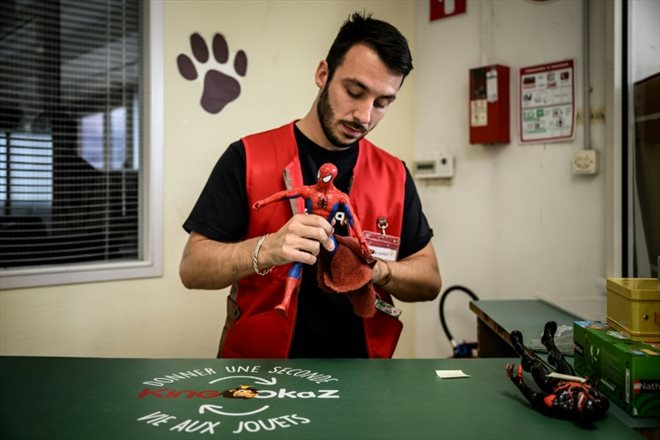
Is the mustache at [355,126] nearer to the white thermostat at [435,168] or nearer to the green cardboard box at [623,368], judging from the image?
the green cardboard box at [623,368]

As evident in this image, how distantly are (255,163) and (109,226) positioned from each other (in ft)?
3.05

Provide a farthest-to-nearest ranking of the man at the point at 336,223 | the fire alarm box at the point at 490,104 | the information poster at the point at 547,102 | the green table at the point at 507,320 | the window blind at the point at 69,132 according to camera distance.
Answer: the fire alarm box at the point at 490,104 < the information poster at the point at 547,102 < the window blind at the point at 69,132 < the green table at the point at 507,320 < the man at the point at 336,223

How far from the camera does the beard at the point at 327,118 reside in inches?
63.7

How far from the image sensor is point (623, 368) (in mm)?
998

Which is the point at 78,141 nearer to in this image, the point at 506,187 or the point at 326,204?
the point at 326,204

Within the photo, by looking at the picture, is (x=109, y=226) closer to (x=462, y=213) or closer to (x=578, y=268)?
(x=462, y=213)

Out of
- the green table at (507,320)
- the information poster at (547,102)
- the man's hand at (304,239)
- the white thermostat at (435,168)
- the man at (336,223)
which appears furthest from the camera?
the white thermostat at (435,168)

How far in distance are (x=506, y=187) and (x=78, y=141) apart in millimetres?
1899

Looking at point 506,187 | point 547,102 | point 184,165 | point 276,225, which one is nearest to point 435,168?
point 506,187

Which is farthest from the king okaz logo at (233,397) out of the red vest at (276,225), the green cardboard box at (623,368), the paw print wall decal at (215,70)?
the paw print wall decal at (215,70)

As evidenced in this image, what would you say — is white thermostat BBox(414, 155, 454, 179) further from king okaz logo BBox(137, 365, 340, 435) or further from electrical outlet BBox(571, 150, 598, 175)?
king okaz logo BBox(137, 365, 340, 435)

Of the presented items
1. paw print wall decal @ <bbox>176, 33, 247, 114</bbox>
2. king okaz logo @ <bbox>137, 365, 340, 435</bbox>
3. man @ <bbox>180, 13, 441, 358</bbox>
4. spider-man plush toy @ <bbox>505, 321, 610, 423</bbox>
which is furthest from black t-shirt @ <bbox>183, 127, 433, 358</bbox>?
paw print wall decal @ <bbox>176, 33, 247, 114</bbox>

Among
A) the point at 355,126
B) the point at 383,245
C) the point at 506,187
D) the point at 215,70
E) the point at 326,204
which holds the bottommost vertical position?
the point at 383,245

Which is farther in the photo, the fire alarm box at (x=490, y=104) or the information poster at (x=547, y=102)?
the fire alarm box at (x=490, y=104)
